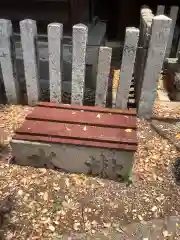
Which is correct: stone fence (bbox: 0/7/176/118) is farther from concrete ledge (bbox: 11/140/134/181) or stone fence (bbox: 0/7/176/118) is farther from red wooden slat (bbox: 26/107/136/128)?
concrete ledge (bbox: 11/140/134/181)

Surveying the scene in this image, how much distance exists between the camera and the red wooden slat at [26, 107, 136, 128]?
283cm

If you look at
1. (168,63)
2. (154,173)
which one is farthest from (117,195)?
(168,63)

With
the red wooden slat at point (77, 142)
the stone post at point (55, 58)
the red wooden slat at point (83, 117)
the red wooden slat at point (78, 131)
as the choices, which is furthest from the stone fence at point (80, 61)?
the red wooden slat at point (77, 142)

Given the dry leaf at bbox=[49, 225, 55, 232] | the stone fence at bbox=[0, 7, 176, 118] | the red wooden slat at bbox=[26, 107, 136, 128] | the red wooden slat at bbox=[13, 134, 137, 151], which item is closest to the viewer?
the dry leaf at bbox=[49, 225, 55, 232]

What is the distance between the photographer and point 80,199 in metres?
2.60

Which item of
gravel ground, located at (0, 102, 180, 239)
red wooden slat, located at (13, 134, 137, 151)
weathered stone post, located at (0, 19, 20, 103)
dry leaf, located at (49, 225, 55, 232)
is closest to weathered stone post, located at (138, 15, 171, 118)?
gravel ground, located at (0, 102, 180, 239)

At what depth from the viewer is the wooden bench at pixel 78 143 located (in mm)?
2580

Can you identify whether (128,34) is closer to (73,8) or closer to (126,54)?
(126,54)

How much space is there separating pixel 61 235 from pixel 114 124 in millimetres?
1176

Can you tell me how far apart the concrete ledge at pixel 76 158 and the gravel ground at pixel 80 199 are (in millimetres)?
83

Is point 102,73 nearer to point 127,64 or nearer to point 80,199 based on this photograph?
point 127,64

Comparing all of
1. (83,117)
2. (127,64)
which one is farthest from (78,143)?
(127,64)

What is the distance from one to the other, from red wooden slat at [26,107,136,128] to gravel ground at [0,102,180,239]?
501 mm

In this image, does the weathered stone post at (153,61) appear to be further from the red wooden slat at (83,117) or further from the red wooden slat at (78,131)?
the red wooden slat at (78,131)
